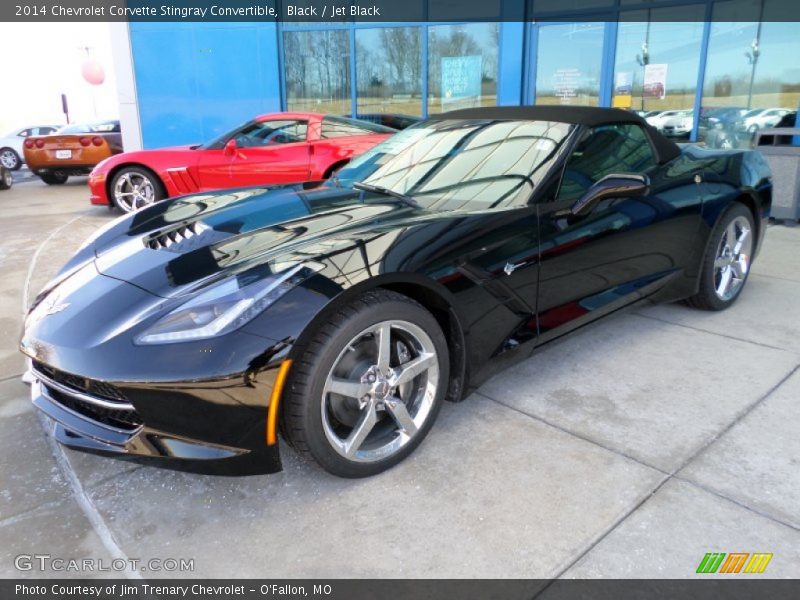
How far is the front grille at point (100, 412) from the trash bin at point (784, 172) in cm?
661

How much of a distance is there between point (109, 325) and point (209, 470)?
2.01 ft

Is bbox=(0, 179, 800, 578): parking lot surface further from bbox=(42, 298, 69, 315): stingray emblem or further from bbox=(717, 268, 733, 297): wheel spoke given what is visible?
bbox=(717, 268, 733, 297): wheel spoke

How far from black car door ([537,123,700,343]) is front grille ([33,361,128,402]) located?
1.74 metres

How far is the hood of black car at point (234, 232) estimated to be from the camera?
2363 mm

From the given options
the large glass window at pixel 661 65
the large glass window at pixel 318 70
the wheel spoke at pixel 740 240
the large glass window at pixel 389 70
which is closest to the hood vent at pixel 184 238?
the wheel spoke at pixel 740 240

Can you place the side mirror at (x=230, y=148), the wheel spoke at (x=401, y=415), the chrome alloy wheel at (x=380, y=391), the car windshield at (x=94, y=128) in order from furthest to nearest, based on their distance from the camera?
1. the car windshield at (x=94, y=128)
2. the side mirror at (x=230, y=148)
3. the wheel spoke at (x=401, y=415)
4. the chrome alloy wheel at (x=380, y=391)

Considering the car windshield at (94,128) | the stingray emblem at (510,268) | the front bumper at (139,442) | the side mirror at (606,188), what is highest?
the side mirror at (606,188)

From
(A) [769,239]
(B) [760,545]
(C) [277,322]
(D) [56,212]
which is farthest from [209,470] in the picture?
(D) [56,212]

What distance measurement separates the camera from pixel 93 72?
33438mm

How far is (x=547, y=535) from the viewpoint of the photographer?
2096 mm

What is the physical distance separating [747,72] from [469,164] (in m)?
6.82

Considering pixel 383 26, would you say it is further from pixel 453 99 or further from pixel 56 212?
pixel 56 212
